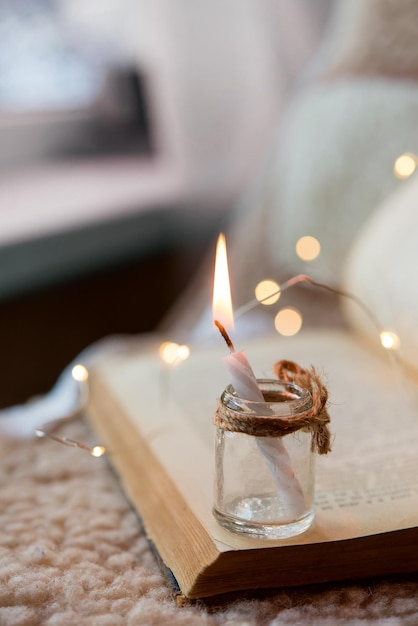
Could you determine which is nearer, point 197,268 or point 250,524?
point 250,524

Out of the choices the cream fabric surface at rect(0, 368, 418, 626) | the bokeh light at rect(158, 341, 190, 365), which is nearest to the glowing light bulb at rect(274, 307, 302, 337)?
the bokeh light at rect(158, 341, 190, 365)

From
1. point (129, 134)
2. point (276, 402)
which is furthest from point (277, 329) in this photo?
point (129, 134)

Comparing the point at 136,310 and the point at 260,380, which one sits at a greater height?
the point at 260,380

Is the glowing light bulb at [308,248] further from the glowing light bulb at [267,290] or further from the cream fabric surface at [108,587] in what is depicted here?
the cream fabric surface at [108,587]

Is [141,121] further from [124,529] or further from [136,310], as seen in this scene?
[124,529]

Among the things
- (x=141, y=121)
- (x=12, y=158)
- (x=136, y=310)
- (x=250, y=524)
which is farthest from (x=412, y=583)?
(x=141, y=121)

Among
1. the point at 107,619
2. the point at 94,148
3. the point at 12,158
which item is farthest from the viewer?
the point at 94,148

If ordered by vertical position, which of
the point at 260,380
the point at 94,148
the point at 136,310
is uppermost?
the point at 260,380
